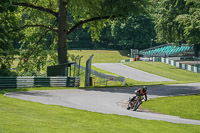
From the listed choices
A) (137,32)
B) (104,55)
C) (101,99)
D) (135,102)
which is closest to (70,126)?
(135,102)

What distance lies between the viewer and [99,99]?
27.3m

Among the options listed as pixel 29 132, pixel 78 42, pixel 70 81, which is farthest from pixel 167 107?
pixel 78 42

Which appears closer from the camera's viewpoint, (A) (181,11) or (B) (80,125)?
(B) (80,125)

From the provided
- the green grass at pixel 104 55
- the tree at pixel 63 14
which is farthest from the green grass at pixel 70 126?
the green grass at pixel 104 55

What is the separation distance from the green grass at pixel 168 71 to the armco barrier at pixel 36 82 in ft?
86.9

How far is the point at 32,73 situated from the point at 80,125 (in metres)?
26.6

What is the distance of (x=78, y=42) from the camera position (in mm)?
113750

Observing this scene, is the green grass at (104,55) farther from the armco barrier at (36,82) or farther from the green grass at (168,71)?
the armco barrier at (36,82)

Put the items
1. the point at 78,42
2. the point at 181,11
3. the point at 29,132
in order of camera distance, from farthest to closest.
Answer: the point at 78,42, the point at 181,11, the point at 29,132

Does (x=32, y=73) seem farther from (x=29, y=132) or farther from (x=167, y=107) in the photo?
(x=29, y=132)

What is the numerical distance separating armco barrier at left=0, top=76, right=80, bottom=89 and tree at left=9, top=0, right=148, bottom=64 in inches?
214

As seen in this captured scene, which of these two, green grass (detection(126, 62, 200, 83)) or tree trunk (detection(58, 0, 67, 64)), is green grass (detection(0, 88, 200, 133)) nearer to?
tree trunk (detection(58, 0, 67, 64))

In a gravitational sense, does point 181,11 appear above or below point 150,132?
above

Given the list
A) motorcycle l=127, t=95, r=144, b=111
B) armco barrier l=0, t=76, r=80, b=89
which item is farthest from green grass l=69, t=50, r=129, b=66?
motorcycle l=127, t=95, r=144, b=111
